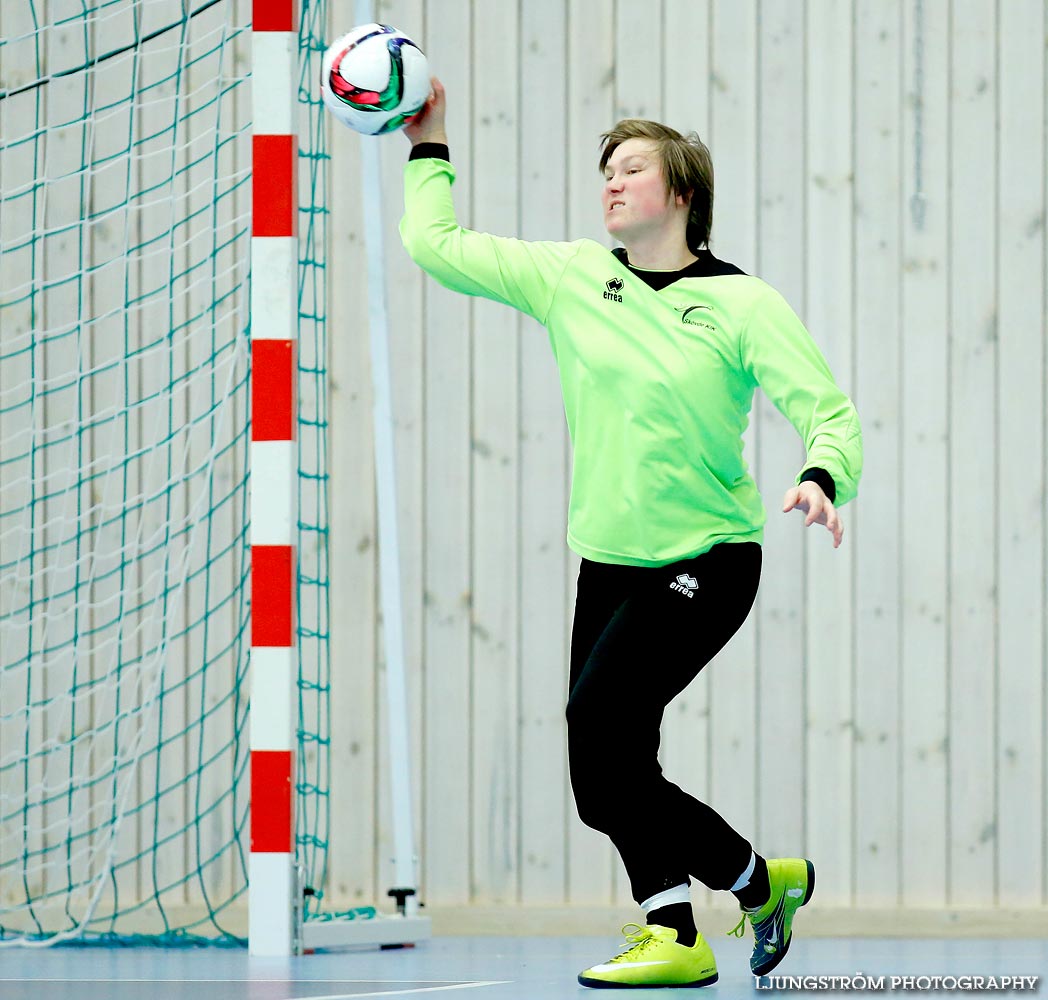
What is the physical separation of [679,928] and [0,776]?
2768 millimetres

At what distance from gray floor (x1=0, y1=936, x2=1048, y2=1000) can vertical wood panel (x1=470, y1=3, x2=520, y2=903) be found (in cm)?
68

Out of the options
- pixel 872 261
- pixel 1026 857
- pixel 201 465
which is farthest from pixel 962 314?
pixel 201 465

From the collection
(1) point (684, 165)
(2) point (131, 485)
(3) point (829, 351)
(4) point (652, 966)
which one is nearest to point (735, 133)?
(3) point (829, 351)

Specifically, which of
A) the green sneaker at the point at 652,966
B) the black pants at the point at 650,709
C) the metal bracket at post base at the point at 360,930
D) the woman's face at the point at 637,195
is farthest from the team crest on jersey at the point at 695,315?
the metal bracket at post base at the point at 360,930

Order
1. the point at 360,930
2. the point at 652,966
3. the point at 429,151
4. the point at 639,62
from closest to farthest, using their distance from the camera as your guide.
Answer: the point at 652,966, the point at 429,151, the point at 360,930, the point at 639,62

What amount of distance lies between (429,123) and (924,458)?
2.19 m

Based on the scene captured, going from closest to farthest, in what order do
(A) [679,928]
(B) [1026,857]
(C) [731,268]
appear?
(A) [679,928], (C) [731,268], (B) [1026,857]

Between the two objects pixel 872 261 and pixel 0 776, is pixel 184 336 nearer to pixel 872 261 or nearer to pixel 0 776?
Result: pixel 0 776

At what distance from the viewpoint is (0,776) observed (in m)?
4.80

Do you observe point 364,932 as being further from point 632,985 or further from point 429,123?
point 429,123

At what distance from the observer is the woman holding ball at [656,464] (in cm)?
276

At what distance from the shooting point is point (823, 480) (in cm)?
257

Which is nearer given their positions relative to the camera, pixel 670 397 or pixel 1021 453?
pixel 670 397

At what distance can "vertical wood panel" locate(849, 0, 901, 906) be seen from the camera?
4.61 metres
